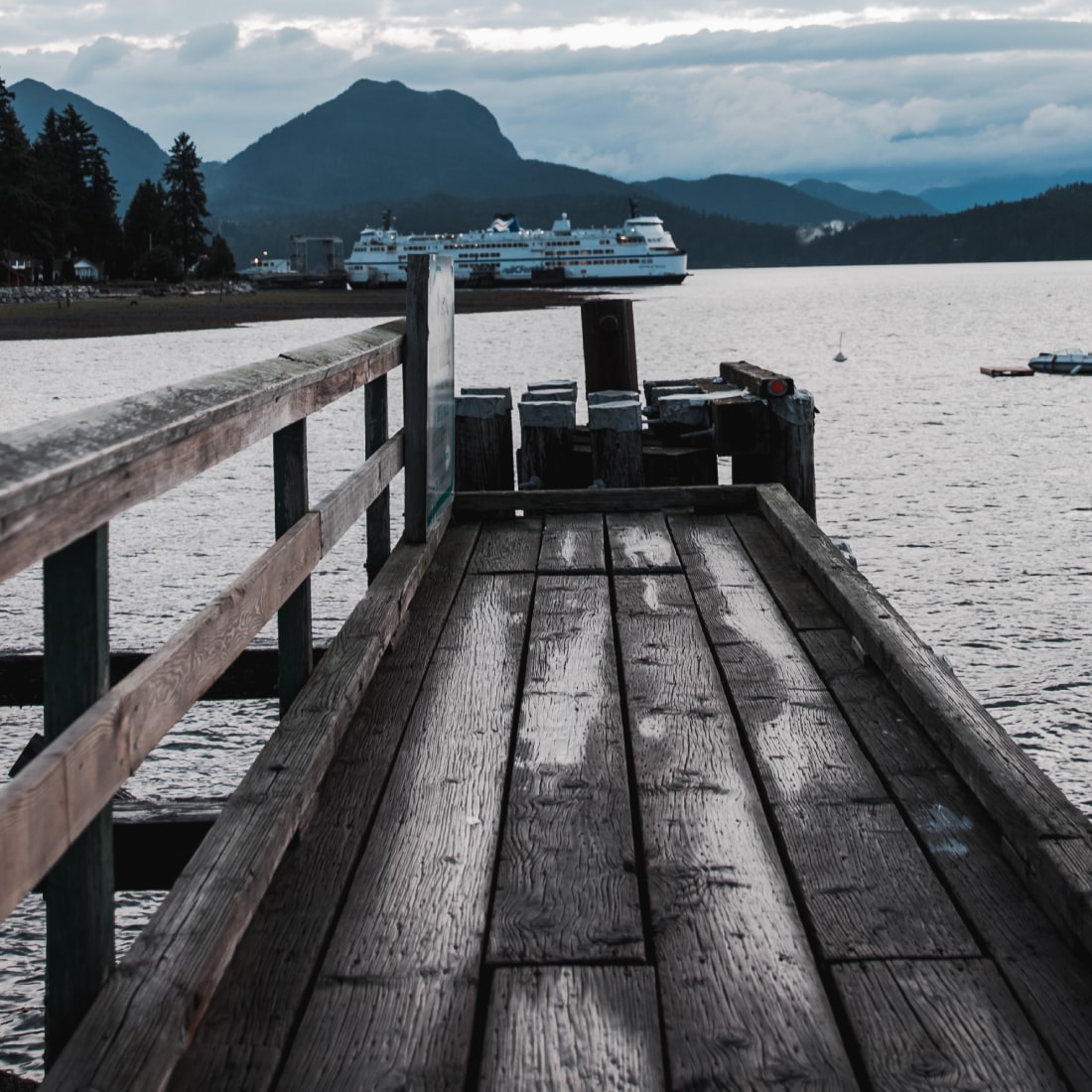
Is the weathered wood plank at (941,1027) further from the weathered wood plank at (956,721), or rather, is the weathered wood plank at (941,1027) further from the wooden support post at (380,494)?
the wooden support post at (380,494)

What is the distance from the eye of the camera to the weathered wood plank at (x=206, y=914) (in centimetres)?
182

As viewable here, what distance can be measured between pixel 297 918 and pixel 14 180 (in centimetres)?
7997

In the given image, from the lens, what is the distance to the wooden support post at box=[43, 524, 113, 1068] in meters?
1.71

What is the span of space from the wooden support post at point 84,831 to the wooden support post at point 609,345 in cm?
762

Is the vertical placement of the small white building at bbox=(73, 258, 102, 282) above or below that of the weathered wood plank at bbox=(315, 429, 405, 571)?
above

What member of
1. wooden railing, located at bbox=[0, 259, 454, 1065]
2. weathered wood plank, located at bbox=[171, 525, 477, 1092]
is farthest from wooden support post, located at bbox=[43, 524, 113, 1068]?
weathered wood plank, located at bbox=[171, 525, 477, 1092]

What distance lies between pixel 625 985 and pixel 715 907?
332 mm

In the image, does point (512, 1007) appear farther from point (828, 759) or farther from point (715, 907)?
point (828, 759)

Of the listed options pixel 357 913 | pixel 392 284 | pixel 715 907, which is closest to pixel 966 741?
pixel 715 907

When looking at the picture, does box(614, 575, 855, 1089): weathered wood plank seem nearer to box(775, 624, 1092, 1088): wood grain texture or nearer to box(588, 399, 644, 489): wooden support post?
box(775, 624, 1092, 1088): wood grain texture

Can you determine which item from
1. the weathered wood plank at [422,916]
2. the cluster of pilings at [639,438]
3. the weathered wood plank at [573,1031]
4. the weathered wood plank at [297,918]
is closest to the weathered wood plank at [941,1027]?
the weathered wood plank at [573,1031]

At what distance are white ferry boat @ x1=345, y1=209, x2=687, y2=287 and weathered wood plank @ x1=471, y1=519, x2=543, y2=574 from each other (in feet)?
357

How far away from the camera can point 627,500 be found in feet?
22.0

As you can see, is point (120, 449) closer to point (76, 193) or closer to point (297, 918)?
point (297, 918)
